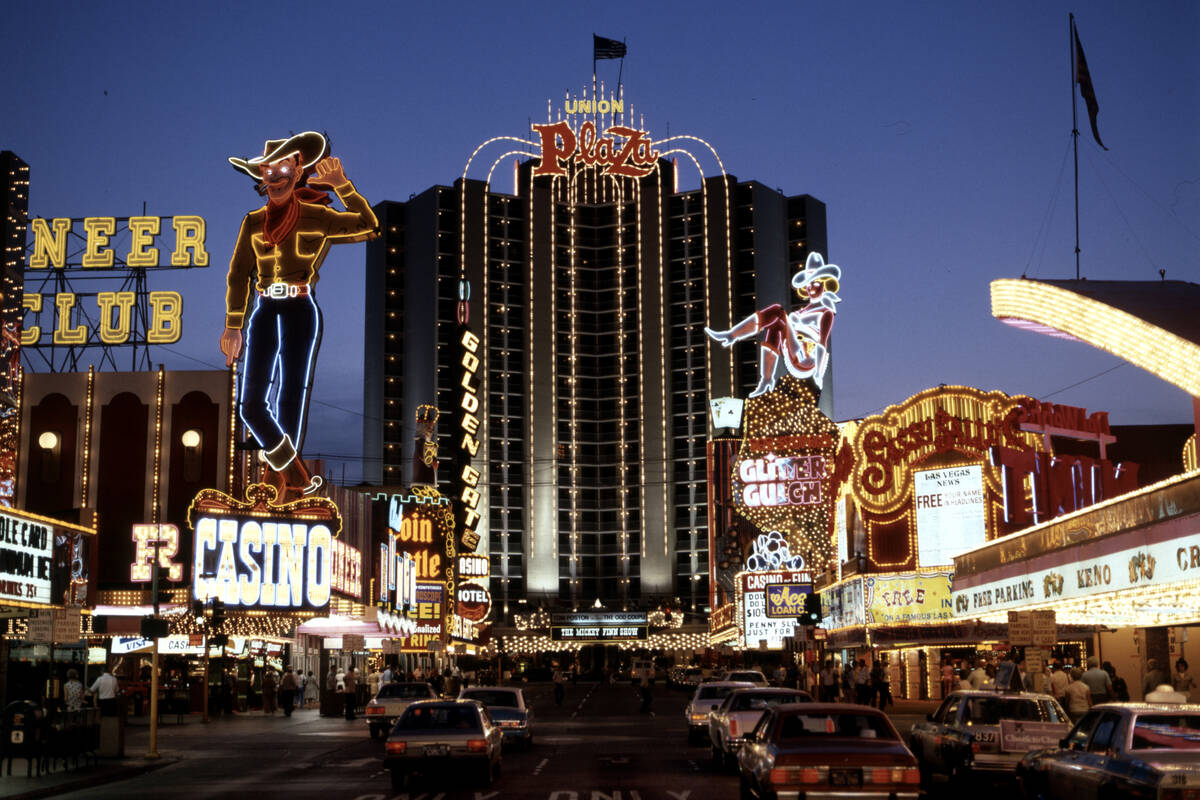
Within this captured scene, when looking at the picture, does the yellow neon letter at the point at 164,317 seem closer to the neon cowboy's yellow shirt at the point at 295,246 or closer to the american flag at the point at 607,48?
the neon cowboy's yellow shirt at the point at 295,246

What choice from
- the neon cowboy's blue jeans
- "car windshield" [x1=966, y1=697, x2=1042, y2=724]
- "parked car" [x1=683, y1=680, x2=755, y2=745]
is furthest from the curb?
the neon cowboy's blue jeans

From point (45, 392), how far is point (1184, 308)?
147 feet

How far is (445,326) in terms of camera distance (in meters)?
140

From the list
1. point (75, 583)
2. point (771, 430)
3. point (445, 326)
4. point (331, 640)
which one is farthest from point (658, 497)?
point (75, 583)

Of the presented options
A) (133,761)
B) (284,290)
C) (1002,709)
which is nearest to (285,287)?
(284,290)

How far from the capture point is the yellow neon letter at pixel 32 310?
55750 mm

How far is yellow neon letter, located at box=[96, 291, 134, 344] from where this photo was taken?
56594mm

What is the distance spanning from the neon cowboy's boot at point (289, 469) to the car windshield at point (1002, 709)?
37813 mm

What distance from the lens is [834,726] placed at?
1603cm

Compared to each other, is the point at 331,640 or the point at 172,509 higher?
the point at 172,509

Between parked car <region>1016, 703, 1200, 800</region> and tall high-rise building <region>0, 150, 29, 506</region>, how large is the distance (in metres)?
30.9

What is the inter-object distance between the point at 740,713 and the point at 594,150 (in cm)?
11556

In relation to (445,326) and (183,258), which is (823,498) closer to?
(183,258)

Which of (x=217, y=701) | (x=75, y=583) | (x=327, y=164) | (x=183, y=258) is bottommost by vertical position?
(x=217, y=701)
